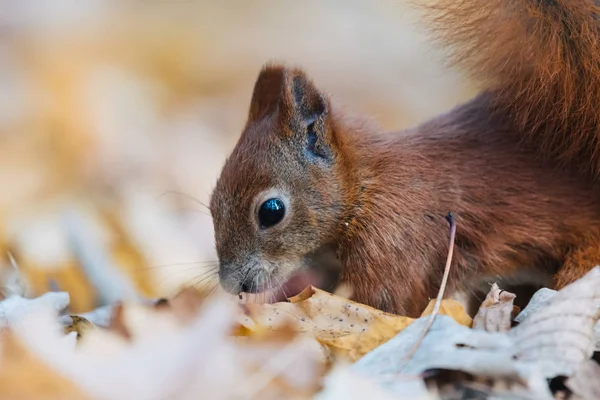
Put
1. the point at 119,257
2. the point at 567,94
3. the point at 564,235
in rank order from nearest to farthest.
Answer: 1. the point at 567,94
2. the point at 564,235
3. the point at 119,257

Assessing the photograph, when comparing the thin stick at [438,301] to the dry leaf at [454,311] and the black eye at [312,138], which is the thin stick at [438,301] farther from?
the black eye at [312,138]

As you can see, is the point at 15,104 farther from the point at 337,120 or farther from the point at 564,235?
the point at 564,235

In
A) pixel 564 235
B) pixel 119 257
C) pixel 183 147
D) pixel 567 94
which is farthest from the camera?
pixel 183 147

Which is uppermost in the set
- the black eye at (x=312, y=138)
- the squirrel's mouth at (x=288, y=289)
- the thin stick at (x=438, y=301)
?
the black eye at (x=312, y=138)

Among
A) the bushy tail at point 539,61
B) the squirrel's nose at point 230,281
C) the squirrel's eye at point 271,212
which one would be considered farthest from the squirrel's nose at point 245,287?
the bushy tail at point 539,61

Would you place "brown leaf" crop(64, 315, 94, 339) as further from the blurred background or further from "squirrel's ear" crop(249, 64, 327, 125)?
"squirrel's ear" crop(249, 64, 327, 125)

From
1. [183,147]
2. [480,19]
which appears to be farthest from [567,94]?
[183,147]

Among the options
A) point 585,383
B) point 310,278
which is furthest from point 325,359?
point 310,278

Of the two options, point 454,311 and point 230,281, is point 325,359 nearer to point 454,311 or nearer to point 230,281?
point 454,311
